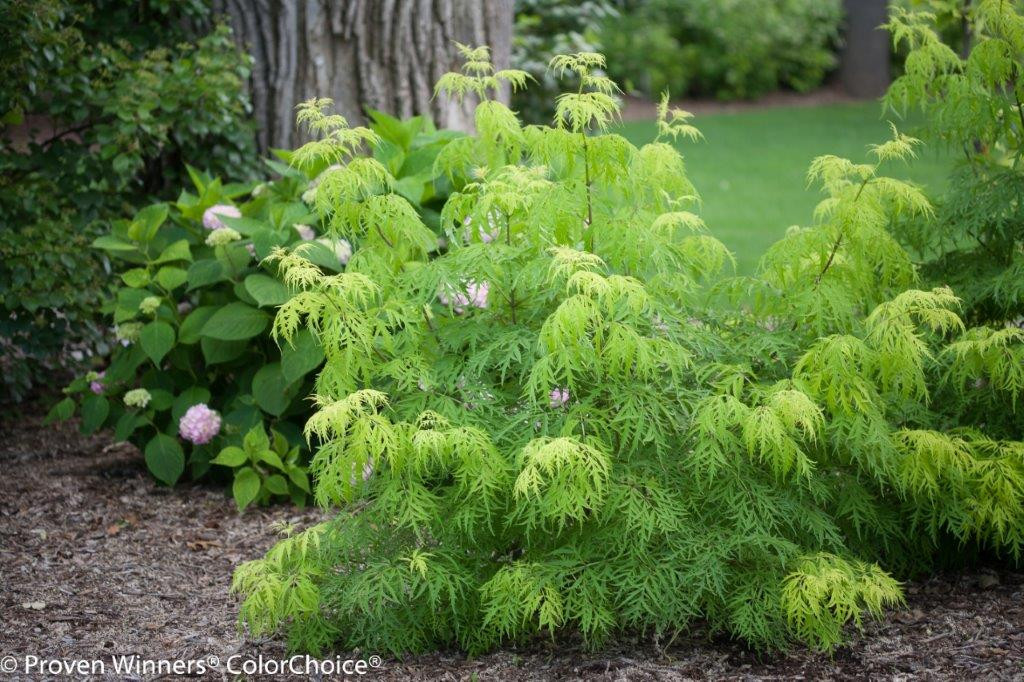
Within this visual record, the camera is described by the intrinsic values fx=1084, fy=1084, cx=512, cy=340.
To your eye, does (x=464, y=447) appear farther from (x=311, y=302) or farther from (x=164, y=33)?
(x=164, y=33)

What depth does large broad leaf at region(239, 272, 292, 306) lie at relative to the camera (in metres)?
3.97

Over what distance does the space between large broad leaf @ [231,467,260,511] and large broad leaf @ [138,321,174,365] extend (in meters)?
0.54

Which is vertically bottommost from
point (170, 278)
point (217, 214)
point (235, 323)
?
point (235, 323)

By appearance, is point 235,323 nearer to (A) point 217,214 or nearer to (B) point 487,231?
(A) point 217,214

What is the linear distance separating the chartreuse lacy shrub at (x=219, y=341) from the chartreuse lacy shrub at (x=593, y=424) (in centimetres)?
100

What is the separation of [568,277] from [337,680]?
1.25 m

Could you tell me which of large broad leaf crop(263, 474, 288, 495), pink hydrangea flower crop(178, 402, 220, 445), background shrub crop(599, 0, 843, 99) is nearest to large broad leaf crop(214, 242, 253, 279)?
pink hydrangea flower crop(178, 402, 220, 445)

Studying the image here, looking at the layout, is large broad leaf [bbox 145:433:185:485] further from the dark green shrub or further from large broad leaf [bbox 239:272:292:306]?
the dark green shrub

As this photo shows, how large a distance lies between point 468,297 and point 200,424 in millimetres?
1670

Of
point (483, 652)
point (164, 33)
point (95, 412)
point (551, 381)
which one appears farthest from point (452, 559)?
point (164, 33)

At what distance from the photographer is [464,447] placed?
106 inches

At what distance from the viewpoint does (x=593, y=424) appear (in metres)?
2.82

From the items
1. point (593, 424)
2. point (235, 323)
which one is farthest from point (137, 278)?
point (593, 424)

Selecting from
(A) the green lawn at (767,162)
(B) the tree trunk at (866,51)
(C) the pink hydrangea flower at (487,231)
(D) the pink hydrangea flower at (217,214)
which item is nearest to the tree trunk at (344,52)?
(D) the pink hydrangea flower at (217,214)
